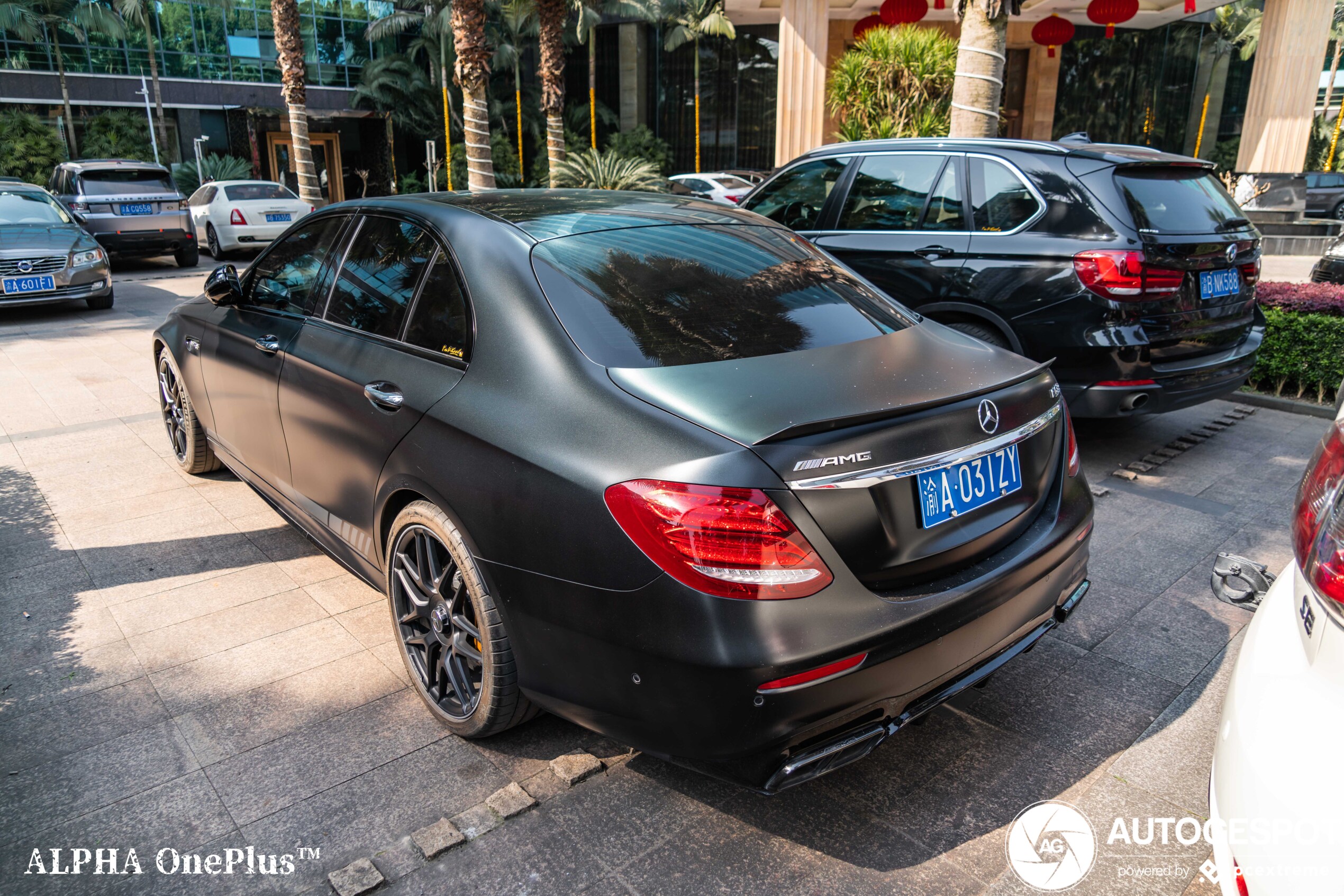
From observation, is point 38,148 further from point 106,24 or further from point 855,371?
point 855,371

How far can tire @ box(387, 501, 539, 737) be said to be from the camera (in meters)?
2.41

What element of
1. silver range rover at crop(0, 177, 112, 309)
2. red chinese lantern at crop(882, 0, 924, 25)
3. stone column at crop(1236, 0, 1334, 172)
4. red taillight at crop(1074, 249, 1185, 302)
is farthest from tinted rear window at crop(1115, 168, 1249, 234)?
stone column at crop(1236, 0, 1334, 172)

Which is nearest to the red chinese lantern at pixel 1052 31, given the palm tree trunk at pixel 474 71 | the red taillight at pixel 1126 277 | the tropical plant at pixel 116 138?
the palm tree trunk at pixel 474 71

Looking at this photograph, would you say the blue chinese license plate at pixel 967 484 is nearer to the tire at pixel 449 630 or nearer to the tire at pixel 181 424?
the tire at pixel 449 630

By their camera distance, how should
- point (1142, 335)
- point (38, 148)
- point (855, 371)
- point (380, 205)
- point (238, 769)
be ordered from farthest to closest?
point (38, 148) → point (1142, 335) → point (380, 205) → point (238, 769) → point (855, 371)

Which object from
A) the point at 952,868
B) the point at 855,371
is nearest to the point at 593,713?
the point at 952,868

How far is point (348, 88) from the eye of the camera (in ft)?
108

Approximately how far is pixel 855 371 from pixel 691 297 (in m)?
0.58

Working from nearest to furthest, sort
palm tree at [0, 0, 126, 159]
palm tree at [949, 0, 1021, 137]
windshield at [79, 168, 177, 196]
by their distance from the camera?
palm tree at [949, 0, 1021, 137] → windshield at [79, 168, 177, 196] → palm tree at [0, 0, 126, 159]

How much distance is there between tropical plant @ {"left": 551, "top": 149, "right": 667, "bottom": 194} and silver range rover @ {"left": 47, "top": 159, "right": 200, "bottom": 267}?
22.5 ft

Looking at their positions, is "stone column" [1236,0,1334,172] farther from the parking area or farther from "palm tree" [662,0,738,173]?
the parking area

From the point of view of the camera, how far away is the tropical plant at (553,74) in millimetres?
16391

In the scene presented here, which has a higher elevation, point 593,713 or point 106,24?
point 106,24

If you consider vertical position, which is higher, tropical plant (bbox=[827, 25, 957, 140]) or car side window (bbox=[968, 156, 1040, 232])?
tropical plant (bbox=[827, 25, 957, 140])
